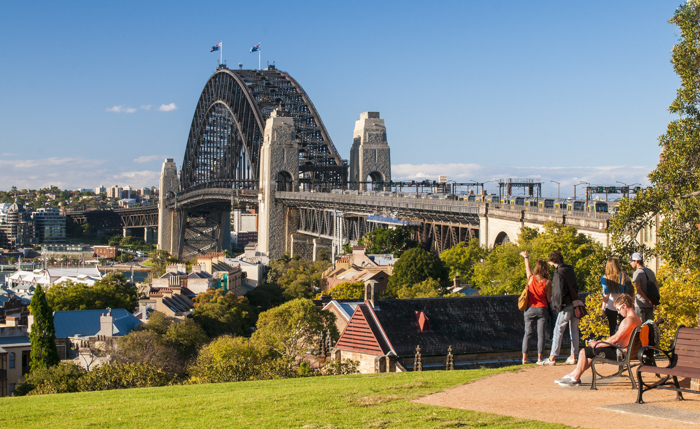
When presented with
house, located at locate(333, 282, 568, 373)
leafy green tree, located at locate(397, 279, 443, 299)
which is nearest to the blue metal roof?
leafy green tree, located at locate(397, 279, 443, 299)

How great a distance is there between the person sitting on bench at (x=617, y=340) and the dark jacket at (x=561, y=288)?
1.70 meters

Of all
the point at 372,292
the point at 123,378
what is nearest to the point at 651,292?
the point at 123,378

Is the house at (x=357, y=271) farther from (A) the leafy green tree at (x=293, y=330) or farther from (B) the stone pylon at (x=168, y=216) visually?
(B) the stone pylon at (x=168, y=216)

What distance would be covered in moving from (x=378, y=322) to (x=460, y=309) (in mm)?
4529

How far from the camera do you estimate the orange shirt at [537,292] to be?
15.3 m

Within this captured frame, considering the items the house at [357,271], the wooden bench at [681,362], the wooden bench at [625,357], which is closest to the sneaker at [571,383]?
the wooden bench at [625,357]

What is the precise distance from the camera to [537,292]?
1543cm

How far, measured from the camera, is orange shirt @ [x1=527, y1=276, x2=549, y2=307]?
15336 millimetres

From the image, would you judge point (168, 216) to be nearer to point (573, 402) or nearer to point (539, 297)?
point (539, 297)

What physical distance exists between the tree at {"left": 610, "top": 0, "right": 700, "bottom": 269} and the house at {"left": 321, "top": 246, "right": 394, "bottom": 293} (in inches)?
1759

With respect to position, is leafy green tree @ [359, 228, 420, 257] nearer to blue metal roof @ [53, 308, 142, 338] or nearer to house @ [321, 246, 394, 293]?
house @ [321, 246, 394, 293]

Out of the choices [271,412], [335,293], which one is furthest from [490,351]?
[335,293]

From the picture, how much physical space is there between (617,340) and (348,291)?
159 feet

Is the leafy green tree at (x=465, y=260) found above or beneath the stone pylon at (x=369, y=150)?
beneath
